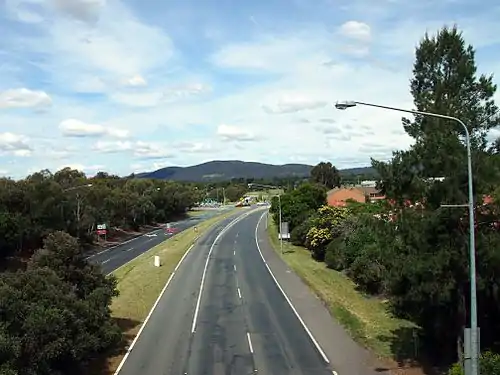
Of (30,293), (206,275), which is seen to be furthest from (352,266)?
(30,293)

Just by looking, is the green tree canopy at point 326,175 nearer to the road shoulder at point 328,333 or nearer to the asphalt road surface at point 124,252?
the asphalt road surface at point 124,252

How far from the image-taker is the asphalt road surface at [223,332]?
2230 centimetres

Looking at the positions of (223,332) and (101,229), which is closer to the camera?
(223,332)

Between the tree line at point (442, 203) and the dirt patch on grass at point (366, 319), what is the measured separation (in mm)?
2128

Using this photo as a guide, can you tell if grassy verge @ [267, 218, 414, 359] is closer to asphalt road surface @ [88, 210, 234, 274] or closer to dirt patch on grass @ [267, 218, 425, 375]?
dirt patch on grass @ [267, 218, 425, 375]

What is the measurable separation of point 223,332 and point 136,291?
40.1ft

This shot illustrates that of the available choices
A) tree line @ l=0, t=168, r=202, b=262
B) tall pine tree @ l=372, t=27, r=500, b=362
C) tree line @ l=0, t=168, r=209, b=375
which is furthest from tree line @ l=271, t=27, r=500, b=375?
tree line @ l=0, t=168, r=202, b=262

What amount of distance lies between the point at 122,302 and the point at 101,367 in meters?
12.7

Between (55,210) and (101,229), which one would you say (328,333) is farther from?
(101,229)

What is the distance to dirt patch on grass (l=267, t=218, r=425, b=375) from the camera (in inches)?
928

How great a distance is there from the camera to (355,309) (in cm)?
3362

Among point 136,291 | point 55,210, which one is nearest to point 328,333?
point 136,291

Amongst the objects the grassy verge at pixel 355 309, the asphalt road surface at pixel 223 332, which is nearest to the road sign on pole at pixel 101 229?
the asphalt road surface at pixel 223 332

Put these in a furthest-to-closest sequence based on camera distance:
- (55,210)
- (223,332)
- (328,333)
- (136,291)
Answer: (55,210) → (136,291) → (223,332) → (328,333)
